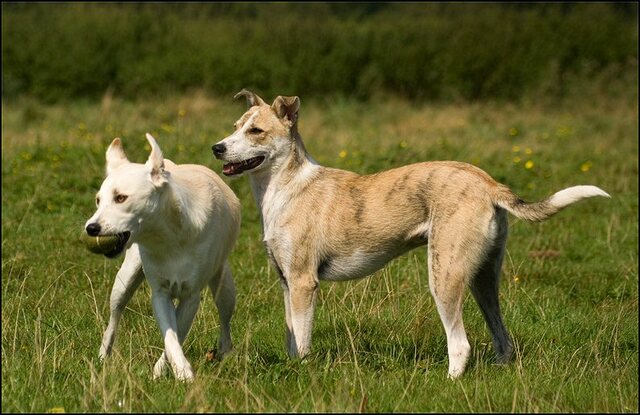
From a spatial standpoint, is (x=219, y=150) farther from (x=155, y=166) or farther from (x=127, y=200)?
(x=127, y=200)

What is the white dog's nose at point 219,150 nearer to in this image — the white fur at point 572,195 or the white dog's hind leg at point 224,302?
the white dog's hind leg at point 224,302

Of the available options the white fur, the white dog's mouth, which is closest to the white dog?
the white dog's mouth

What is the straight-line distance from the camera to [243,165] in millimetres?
6828

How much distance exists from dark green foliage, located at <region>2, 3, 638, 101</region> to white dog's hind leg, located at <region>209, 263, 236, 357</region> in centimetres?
1676

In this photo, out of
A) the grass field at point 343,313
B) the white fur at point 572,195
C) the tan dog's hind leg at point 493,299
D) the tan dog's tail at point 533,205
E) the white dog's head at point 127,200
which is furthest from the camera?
the tan dog's hind leg at point 493,299

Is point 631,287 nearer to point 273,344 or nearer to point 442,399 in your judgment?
point 273,344

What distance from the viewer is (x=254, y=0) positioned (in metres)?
27.5

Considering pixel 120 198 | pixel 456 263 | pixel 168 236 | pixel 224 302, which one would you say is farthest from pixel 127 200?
pixel 456 263

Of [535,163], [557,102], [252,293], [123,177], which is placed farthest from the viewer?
[557,102]

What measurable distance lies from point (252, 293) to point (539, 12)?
65.8 feet

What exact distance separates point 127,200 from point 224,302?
1415mm

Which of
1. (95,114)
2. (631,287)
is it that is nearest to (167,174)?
Result: (631,287)

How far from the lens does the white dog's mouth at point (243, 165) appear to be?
681cm

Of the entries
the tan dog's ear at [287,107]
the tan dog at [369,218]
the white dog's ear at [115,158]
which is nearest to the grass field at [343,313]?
the tan dog at [369,218]
